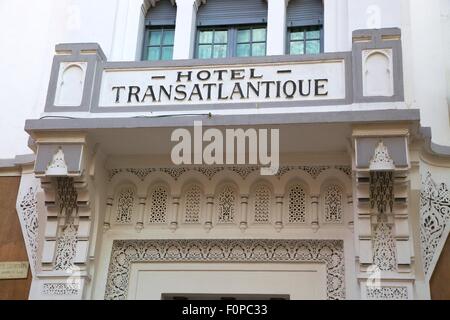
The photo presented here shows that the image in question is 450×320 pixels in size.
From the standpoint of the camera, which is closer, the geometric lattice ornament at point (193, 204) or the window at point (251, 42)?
the geometric lattice ornament at point (193, 204)

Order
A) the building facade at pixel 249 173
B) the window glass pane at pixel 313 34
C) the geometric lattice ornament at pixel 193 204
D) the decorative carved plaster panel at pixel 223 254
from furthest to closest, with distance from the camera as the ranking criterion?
the window glass pane at pixel 313 34, the geometric lattice ornament at pixel 193 204, the decorative carved plaster panel at pixel 223 254, the building facade at pixel 249 173

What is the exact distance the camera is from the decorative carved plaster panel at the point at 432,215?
857 cm

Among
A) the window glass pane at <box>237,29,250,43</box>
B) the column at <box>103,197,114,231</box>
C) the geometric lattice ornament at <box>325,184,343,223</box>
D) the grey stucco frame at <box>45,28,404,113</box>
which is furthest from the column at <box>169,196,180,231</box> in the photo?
the window glass pane at <box>237,29,250,43</box>

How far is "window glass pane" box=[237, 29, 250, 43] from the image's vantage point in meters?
10.4

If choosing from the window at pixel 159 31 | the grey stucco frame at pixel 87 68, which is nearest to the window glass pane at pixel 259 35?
the window at pixel 159 31

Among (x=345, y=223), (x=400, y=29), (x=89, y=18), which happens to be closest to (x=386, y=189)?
(x=345, y=223)

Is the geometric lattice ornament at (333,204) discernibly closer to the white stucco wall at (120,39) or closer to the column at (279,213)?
the column at (279,213)

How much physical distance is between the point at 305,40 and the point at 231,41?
106 cm

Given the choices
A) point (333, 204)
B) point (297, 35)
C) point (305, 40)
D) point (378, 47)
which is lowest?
point (333, 204)

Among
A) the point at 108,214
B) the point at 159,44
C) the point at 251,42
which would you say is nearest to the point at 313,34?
the point at 251,42

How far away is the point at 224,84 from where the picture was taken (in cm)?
900

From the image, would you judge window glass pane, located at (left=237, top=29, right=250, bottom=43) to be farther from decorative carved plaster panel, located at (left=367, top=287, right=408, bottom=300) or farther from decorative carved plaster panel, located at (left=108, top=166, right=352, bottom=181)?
decorative carved plaster panel, located at (left=367, top=287, right=408, bottom=300)

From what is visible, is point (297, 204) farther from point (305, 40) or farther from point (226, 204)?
point (305, 40)
